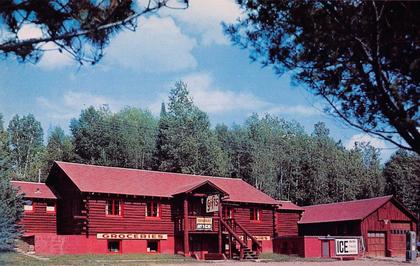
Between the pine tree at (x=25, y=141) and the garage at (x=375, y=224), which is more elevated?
the pine tree at (x=25, y=141)

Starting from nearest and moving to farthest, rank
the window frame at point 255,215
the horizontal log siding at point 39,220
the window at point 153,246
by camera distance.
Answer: the horizontal log siding at point 39,220 < the window at point 153,246 < the window frame at point 255,215

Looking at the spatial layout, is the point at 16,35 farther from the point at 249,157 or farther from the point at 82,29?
A: the point at 249,157

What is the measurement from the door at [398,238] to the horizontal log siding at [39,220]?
24668 mm

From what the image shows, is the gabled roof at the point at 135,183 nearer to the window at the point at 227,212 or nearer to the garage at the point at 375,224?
the window at the point at 227,212

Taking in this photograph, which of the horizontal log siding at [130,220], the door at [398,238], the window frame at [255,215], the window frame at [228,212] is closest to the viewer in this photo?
the horizontal log siding at [130,220]

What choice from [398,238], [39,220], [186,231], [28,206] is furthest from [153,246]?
[398,238]

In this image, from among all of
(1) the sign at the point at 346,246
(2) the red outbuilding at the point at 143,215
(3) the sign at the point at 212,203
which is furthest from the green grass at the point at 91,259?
(1) the sign at the point at 346,246

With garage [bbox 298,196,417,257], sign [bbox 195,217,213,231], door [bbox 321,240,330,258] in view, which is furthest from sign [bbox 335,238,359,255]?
sign [bbox 195,217,213,231]

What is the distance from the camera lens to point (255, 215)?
45156 millimetres

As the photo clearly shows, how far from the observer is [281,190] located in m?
73.4

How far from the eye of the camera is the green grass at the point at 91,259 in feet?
→ 94.6

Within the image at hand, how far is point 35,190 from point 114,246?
20.4 feet

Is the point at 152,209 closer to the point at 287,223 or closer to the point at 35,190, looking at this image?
the point at 35,190

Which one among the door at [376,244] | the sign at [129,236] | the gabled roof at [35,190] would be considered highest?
the gabled roof at [35,190]
